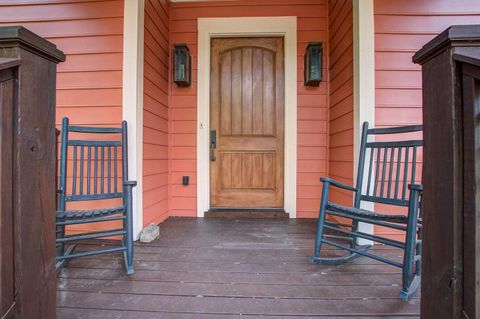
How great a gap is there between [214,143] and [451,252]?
2.31 meters

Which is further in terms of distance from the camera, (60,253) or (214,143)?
(214,143)

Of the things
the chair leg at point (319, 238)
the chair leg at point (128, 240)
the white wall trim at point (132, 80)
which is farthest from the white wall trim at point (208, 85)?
the chair leg at point (128, 240)

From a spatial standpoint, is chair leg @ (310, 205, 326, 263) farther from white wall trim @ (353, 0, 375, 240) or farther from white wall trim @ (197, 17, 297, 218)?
white wall trim @ (197, 17, 297, 218)

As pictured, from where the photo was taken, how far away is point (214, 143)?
277cm

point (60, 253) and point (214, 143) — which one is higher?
point (214, 143)

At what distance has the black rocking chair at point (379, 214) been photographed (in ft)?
4.24

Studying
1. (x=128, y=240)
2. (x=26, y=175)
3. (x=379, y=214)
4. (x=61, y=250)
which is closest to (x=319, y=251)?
(x=379, y=214)

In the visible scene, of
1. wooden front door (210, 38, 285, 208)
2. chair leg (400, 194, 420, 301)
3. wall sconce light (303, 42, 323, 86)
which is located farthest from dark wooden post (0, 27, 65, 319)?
wall sconce light (303, 42, 323, 86)

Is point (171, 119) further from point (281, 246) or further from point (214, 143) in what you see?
point (281, 246)

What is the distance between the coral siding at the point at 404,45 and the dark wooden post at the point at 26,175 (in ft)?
6.78

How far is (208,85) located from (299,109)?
105 centimetres

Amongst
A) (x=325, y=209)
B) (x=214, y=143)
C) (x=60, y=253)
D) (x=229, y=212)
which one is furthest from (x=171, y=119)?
(x=325, y=209)

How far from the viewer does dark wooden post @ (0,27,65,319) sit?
2.18ft

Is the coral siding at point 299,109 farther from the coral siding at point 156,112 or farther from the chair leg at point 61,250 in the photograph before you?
the chair leg at point 61,250
